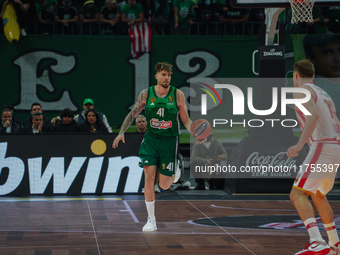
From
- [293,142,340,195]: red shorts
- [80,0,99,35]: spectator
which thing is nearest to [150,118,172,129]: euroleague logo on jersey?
[293,142,340,195]: red shorts

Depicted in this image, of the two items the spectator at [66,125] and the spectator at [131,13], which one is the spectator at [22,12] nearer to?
the spectator at [131,13]

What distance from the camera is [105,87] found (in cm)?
1556

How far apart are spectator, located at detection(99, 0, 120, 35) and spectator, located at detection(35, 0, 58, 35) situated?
1.57 meters

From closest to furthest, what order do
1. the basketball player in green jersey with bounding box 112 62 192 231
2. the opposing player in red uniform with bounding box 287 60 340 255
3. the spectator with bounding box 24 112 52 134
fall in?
the opposing player in red uniform with bounding box 287 60 340 255, the basketball player in green jersey with bounding box 112 62 192 231, the spectator with bounding box 24 112 52 134

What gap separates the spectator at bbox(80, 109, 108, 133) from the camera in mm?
10992

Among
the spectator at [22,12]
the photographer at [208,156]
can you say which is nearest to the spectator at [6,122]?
the photographer at [208,156]

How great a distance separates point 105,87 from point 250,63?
15.9 feet

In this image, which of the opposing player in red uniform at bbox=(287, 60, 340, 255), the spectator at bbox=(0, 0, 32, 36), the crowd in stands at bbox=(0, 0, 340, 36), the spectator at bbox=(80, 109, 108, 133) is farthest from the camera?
the crowd in stands at bbox=(0, 0, 340, 36)

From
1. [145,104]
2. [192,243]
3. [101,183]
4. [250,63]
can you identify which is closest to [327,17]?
[250,63]

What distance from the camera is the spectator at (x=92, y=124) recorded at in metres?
11.0

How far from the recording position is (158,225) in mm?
7027

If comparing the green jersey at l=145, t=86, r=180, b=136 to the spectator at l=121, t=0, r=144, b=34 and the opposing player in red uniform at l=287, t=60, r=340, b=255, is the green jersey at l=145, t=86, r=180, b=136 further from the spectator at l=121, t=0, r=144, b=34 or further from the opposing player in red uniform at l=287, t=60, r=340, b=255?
the spectator at l=121, t=0, r=144, b=34

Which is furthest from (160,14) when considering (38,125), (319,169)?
(319,169)

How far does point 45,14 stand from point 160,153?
10093 mm
